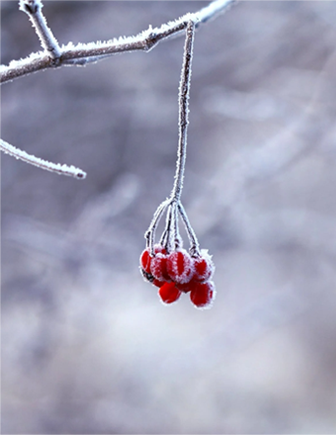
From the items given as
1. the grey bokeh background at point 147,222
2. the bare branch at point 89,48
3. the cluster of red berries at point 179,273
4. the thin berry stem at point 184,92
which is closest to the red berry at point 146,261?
the cluster of red berries at point 179,273

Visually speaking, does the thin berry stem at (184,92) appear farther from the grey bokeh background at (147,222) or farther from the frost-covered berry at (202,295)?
the grey bokeh background at (147,222)

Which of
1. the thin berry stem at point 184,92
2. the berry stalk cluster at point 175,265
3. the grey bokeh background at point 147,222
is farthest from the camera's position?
the grey bokeh background at point 147,222

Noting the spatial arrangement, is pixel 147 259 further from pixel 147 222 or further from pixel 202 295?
pixel 147 222

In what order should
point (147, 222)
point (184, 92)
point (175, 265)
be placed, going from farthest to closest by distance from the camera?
point (147, 222)
point (175, 265)
point (184, 92)

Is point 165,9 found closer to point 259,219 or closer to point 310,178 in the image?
point 259,219

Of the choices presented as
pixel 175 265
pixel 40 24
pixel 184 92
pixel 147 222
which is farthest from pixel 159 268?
pixel 147 222

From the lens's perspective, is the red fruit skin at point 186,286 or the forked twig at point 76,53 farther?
the red fruit skin at point 186,286

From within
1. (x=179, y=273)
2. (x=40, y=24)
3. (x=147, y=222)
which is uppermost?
(x=147, y=222)
